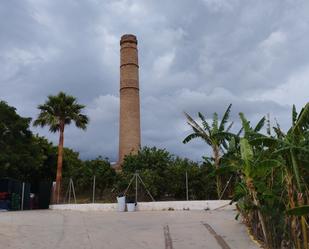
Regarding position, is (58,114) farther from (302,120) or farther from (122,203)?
(302,120)

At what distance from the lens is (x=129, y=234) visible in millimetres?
12859

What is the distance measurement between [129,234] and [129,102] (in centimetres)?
2401

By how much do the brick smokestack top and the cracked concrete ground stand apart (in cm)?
1951

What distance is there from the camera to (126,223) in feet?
51.5

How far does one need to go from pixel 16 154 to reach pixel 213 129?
1538 centimetres

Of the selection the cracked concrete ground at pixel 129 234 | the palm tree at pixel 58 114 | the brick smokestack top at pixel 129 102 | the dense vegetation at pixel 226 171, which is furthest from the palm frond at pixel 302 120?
the brick smokestack top at pixel 129 102


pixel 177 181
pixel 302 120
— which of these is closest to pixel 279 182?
pixel 302 120

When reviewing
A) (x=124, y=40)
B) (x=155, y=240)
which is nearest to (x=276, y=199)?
(x=155, y=240)

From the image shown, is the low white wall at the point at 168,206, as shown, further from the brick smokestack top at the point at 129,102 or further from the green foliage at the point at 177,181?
the brick smokestack top at the point at 129,102

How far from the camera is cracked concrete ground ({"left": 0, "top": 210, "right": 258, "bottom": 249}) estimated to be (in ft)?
36.2

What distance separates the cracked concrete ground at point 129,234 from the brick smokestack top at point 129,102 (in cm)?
1951

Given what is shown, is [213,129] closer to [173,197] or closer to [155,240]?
[173,197]

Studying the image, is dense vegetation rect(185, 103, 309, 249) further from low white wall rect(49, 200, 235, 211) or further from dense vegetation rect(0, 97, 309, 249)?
low white wall rect(49, 200, 235, 211)

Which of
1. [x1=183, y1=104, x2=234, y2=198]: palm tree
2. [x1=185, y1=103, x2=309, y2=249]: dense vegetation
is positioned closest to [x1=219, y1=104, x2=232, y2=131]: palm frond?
[x1=183, y1=104, x2=234, y2=198]: palm tree
